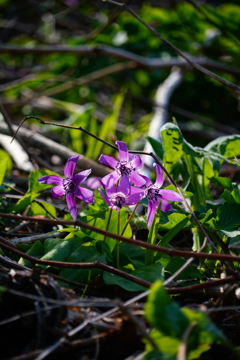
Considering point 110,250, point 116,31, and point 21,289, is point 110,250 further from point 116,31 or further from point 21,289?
point 116,31

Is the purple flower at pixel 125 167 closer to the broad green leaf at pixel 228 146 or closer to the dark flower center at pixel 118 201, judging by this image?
the dark flower center at pixel 118 201

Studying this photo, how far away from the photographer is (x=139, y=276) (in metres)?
1.07

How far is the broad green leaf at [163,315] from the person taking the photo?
74 cm

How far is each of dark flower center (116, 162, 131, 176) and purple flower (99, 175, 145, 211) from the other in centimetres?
3

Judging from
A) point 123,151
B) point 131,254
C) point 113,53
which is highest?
point 113,53

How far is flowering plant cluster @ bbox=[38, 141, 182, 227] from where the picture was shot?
1112 mm

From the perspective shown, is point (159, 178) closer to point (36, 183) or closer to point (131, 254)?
point (131, 254)

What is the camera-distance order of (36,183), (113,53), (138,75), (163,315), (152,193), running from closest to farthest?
(163,315) → (152,193) → (36,183) → (113,53) → (138,75)

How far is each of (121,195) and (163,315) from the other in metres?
0.43

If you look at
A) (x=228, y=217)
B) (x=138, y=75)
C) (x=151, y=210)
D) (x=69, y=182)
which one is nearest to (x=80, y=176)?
(x=69, y=182)

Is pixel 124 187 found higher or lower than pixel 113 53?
lower

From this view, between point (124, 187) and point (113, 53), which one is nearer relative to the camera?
point (124, 187)

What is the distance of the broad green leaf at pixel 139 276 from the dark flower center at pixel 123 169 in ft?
0.95

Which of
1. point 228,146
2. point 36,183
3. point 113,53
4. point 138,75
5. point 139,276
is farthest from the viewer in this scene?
point 138,75
